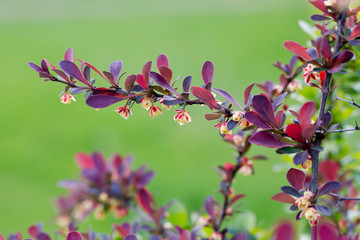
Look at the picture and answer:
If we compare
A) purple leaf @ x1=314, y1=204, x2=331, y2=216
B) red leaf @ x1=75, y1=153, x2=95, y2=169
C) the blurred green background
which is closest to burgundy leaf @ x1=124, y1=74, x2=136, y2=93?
purple leaf @ x1=314, y1=204, x2=331, y2=216

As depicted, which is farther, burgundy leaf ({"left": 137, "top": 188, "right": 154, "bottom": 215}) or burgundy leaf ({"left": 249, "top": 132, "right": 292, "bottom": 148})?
burgundy leaf ({"left": 137, "top": 188, "right": 154, "bottom": 215})

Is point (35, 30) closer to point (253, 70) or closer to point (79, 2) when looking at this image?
point (79, 2)

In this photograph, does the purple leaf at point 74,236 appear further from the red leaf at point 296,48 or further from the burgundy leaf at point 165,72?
the red leaf at point 296,48

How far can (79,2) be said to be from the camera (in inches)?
388

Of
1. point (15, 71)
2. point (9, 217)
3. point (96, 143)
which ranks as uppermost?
point (15, 71)

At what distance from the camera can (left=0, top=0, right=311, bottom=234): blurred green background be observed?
3.21 meters

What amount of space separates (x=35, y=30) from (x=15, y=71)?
70.7 inches

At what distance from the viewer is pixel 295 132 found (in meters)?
0.64

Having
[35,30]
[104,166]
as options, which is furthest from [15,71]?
[104,166]

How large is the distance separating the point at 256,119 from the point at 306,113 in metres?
0.08

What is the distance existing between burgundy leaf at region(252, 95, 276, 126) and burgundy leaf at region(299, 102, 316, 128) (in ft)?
0.16

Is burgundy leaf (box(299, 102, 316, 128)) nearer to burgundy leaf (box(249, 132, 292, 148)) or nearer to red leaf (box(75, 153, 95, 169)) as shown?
burgundy leaf (box(249, 132, 292, 148))

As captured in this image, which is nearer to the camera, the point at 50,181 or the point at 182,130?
the point at 50,181

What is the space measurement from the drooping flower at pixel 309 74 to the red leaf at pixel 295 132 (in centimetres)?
10
